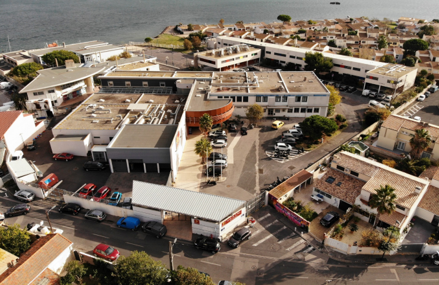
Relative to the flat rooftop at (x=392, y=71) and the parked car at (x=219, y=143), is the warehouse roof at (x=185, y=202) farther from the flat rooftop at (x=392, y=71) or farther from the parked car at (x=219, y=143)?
the flat rooftop at (x=392, y=71)

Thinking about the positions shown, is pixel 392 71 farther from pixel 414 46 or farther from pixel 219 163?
pixel 219 163

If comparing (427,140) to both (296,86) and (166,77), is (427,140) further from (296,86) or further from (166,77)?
(166,77)

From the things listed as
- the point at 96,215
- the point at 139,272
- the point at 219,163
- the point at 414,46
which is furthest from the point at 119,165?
the point at 414,46

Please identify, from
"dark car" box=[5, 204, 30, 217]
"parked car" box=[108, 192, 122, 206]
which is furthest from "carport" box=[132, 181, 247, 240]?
"dark car" box=[5, 204, 30, 217]

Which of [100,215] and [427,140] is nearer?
[100,215]

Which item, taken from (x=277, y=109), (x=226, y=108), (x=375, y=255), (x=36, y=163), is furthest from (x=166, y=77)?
(x=375, y=255)

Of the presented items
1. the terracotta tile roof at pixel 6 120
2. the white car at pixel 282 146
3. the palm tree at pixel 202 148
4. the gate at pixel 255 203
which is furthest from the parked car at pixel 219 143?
the terracotta tile roof at pixel 6 120
